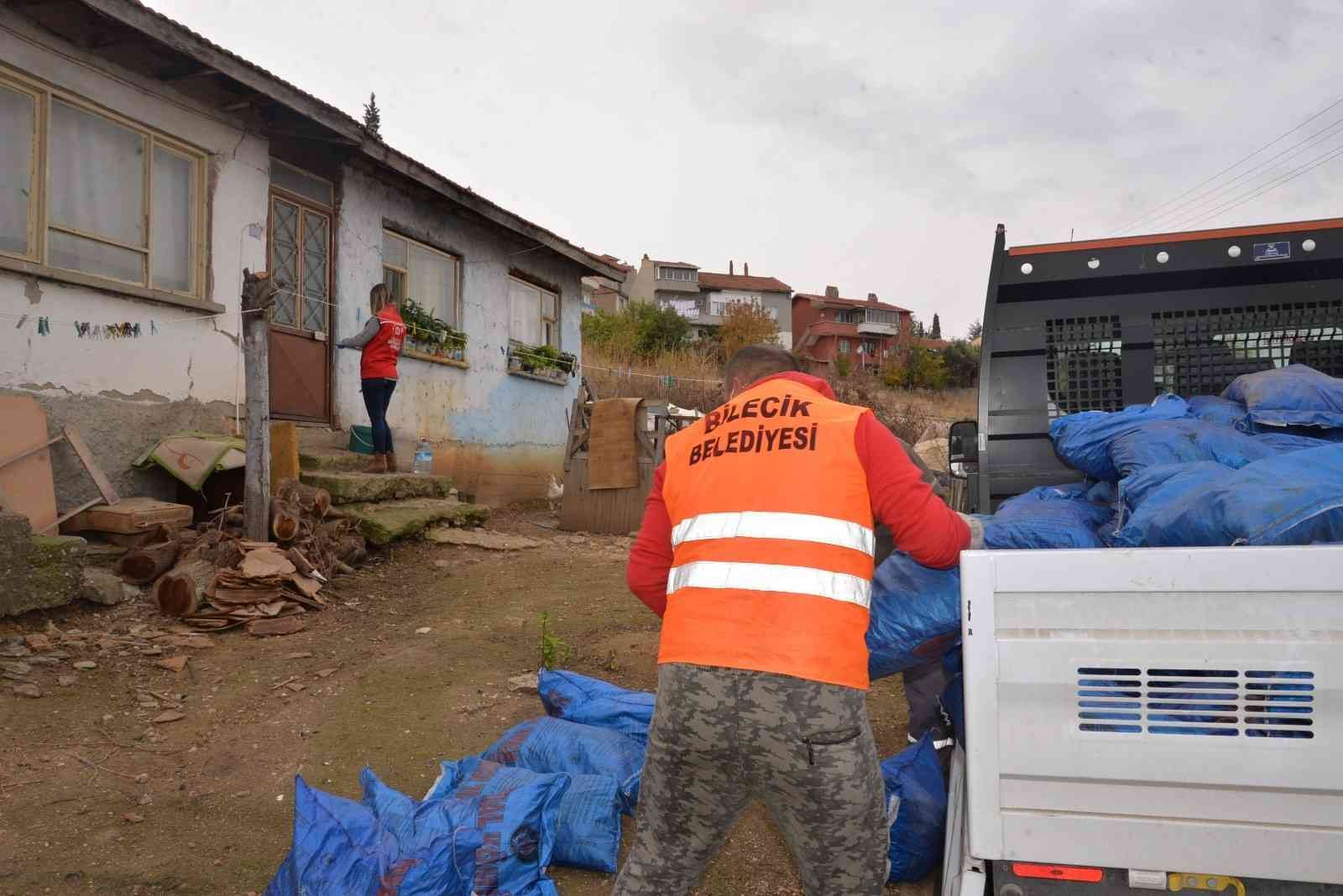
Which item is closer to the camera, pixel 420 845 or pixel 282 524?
pixel 420 845

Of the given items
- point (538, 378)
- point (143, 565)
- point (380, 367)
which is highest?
point (538, 378)

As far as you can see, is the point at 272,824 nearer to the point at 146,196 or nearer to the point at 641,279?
the point at 146,196

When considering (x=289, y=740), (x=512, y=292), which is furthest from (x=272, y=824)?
(x=512, y=292)

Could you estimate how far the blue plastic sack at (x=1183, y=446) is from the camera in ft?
8.12

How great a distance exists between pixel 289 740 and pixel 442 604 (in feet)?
7.59

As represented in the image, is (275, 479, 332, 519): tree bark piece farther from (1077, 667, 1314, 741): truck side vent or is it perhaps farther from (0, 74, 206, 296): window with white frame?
(1077, 667, 1314, 741): truck side vent

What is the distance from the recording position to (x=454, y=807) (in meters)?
2.83

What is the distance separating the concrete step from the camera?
24.8ft

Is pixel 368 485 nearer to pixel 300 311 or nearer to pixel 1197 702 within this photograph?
pixel 300 311

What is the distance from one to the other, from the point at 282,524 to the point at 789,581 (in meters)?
5.33

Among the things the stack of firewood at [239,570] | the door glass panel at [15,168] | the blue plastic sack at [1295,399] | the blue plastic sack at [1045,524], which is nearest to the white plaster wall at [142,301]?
the door glass panel at [15,168]

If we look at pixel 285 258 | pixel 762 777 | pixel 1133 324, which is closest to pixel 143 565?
pixel 285 258

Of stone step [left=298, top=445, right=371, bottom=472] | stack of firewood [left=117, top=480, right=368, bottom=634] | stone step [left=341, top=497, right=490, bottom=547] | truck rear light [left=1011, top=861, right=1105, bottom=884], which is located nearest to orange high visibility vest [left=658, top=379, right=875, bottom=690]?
truck rear light [left=1011, top=861, right=1105, bottom=884]

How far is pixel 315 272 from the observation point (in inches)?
357
